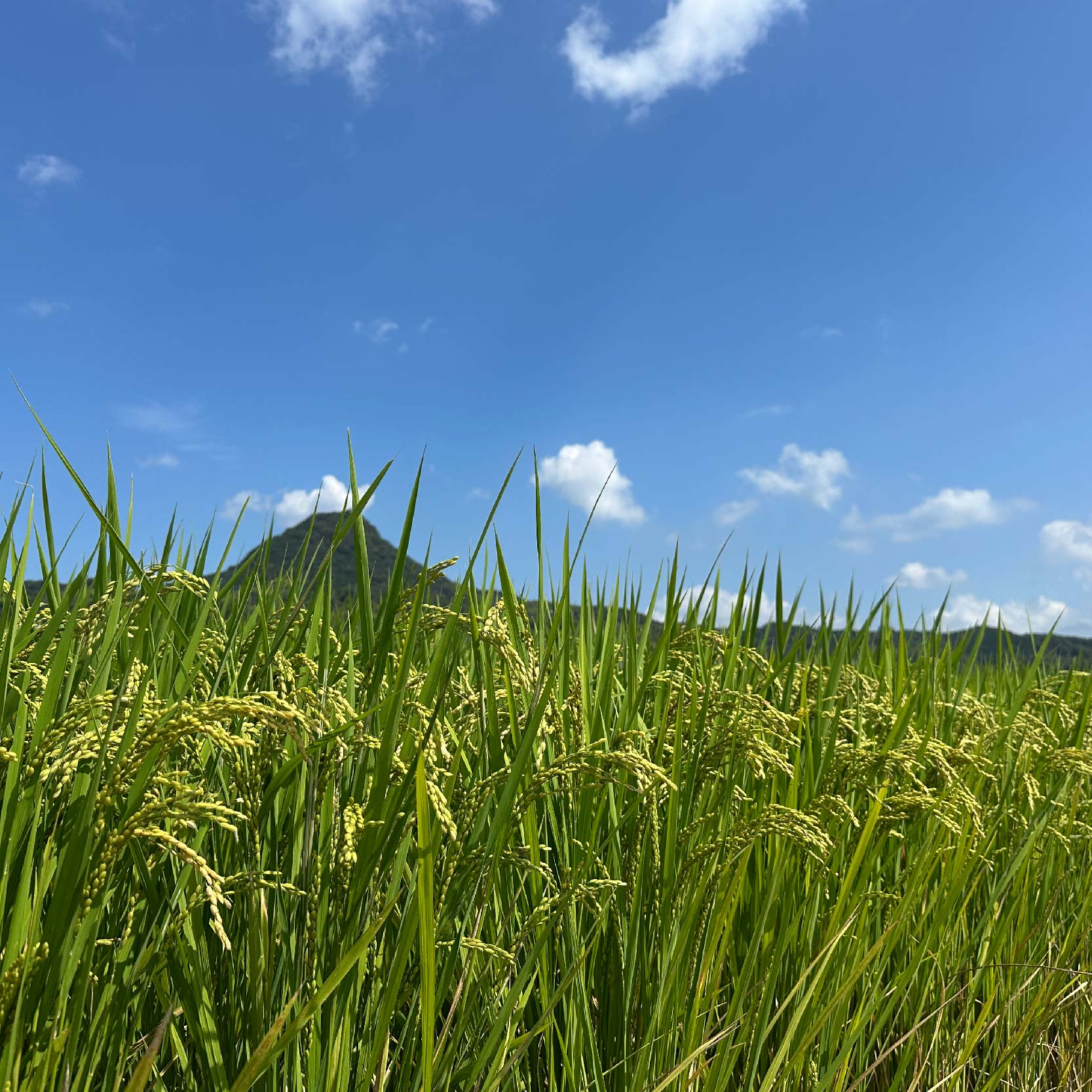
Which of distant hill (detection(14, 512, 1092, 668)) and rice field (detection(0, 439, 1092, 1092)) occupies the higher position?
distant hill (detection(14, 512, 1092, 668))

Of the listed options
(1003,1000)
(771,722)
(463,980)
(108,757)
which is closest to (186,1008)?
(108,757)

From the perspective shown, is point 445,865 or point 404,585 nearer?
point 445,865

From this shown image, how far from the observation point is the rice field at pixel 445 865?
3.35 feet

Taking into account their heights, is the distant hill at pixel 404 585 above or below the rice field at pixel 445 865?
above

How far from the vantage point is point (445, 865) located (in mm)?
1194

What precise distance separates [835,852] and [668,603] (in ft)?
2.33

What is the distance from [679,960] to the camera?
4.67 ft

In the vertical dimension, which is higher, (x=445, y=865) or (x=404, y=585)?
(x=404, y=585)

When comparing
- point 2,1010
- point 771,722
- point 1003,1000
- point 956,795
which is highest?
point 771,722

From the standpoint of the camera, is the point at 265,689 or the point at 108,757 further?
the point at 265,689

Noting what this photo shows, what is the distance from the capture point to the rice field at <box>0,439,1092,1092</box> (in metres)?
1.02

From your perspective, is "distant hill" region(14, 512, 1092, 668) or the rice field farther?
"distant hill" region(14, 512, 1092, 668)

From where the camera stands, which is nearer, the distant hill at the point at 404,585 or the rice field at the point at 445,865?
the rice field at the point at 445,865

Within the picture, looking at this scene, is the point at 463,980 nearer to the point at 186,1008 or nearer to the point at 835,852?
the point at 186,1008
